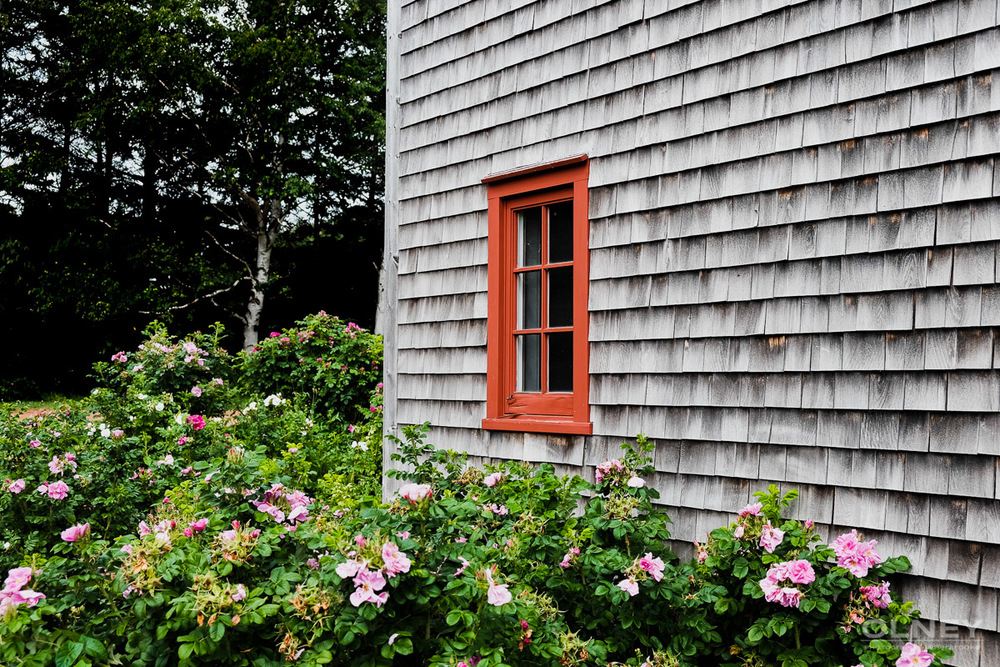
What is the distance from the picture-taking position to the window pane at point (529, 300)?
4715 millimetres

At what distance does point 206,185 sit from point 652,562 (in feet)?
57.6

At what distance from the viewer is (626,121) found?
417 centimetres

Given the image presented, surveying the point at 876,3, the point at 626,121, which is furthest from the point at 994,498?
the point at 626,121

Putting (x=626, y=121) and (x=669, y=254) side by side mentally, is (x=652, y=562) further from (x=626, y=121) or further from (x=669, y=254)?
(x=626, y=121)

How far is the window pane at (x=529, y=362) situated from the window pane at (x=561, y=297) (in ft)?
0.50

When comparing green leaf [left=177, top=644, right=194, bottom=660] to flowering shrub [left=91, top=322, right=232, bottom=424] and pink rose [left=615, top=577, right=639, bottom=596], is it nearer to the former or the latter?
pink rose [left=615, top=577, right=639, bottom=596]

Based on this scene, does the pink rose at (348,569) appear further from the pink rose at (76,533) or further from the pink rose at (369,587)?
the pink rose at (76,533)

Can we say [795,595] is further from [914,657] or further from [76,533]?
[76,533]

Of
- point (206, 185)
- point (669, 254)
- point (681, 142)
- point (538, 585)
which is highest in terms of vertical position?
point (206, 185)

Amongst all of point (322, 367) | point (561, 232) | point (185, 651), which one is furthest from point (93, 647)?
point (322, 367)

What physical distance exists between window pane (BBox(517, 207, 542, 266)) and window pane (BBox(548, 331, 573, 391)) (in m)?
0.47

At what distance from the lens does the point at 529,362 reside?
4.73m

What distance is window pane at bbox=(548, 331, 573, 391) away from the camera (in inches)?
178

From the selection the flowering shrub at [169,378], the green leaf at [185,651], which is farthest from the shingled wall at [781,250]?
the flowering shrub at [169,378]
